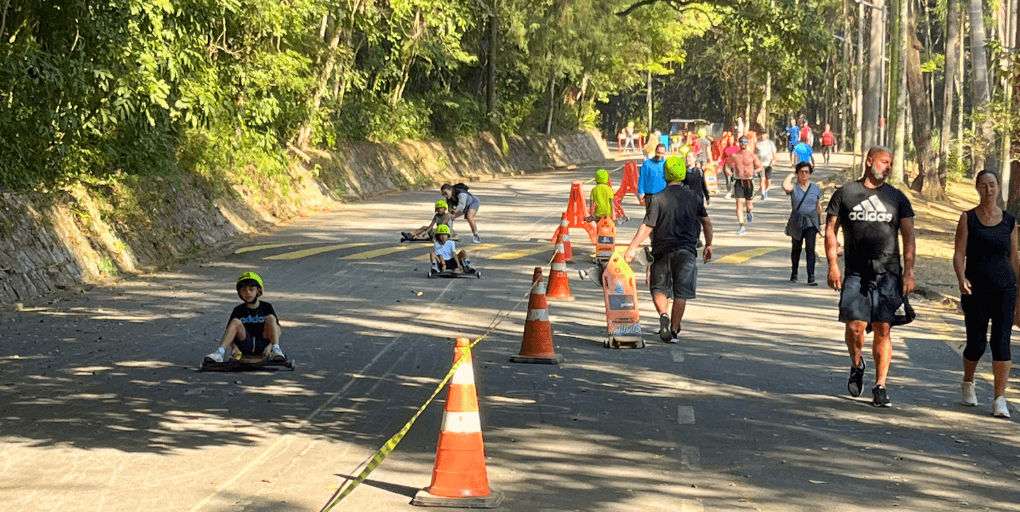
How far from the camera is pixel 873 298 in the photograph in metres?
11.1

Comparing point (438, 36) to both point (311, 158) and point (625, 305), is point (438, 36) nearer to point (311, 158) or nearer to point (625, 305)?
point (311, 158)

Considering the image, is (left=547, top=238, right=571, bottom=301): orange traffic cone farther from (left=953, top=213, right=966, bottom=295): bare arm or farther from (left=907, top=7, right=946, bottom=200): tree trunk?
(left=907, top=7, right=946, bottom=200): tree trunk

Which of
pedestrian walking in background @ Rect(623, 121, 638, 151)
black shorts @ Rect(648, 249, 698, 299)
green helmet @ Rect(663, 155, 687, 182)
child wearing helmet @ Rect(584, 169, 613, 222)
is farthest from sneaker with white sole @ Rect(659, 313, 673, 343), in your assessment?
pedestrian walking in background @ Rect(623, 121, 638, 151)

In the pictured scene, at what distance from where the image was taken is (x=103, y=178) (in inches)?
944

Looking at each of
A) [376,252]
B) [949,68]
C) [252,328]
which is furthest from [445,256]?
[949,68]

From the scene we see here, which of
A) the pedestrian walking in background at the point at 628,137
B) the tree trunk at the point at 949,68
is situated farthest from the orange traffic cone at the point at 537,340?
the pedestrian walking in background at the point at 628,137

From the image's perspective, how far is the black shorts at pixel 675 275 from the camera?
14375 mm

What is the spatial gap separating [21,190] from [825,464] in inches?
569

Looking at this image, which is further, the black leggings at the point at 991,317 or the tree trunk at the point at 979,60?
the tree trunk at the point at 979,60

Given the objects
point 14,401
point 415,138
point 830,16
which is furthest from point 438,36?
point 830,16

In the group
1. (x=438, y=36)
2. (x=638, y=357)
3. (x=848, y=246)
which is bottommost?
(x=638, y=357)

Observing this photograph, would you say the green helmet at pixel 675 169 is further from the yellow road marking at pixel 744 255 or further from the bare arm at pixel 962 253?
the yellow road marking at pixel 744 255

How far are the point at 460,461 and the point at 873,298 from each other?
14.8ft

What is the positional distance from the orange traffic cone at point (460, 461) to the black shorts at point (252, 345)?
17.0 feet
